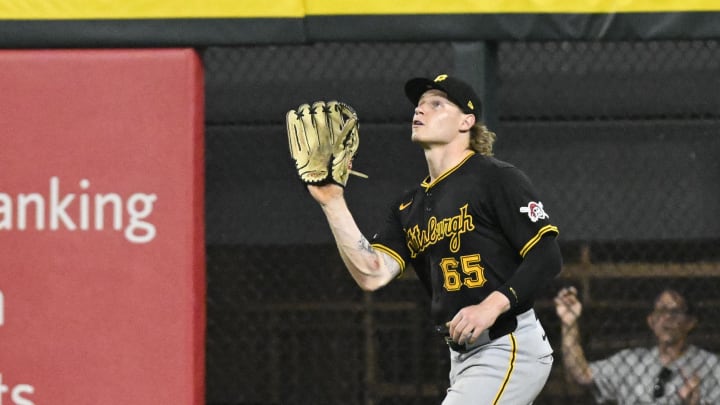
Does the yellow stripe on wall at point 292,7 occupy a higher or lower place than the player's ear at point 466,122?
higher

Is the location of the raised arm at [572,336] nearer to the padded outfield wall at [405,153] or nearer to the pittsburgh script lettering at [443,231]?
the padded outfield wall at [405,153]

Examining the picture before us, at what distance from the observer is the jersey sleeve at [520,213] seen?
3.33m

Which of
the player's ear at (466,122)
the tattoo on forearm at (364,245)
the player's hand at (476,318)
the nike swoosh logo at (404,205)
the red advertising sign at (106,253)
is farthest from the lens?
the red advertising sign at (106,253)

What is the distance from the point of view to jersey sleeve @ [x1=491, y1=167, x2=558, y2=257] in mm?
3332

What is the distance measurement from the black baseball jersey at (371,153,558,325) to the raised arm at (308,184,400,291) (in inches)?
5.6

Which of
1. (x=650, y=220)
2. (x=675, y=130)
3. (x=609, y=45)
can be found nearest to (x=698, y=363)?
(x=650, y=220)

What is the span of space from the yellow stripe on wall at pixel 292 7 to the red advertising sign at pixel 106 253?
12.4 inches

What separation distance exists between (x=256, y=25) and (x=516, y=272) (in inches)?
63.6

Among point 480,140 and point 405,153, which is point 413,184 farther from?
point 480,140

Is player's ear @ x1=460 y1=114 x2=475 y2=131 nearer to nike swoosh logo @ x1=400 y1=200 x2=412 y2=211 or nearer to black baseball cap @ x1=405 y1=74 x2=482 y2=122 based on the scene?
black baseball cap @ x1=405 y1=74 x2=482 y2=122

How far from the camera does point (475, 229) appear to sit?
346cm

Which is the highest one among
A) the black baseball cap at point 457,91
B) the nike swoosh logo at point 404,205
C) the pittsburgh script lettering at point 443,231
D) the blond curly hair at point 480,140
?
the black baseball cap at point 457,91

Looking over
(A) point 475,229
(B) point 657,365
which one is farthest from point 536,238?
(B) point 657,365

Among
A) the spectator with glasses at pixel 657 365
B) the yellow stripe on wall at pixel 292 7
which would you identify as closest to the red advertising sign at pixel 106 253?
the yellow stripe on wall at pixel 292 7
